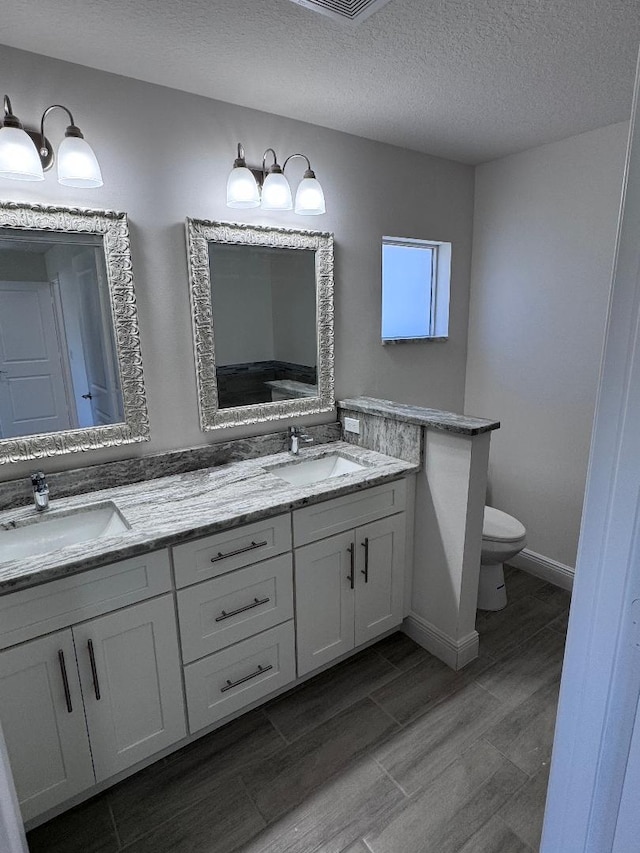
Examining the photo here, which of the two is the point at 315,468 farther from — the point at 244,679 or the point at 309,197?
the point at 309,197

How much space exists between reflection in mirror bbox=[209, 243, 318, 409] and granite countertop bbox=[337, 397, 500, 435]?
26 cm

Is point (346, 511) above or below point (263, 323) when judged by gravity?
below

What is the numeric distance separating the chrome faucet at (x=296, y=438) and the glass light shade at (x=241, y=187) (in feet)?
3.28

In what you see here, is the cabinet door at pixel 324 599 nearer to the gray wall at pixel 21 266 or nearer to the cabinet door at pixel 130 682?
the cabinet door at pixel 130 682

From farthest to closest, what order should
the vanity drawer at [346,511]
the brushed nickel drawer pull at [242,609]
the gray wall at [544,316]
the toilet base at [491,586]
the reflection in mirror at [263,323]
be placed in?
the toilet base at [491,586]
the gray wall at [544,316]
the reflection in mirror at [263,323]
the vanity drawer at [346,511]
the brushed nickel drawer pull at [242,609]

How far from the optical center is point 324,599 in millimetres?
1863

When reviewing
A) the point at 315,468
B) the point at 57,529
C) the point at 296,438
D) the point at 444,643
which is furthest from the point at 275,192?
the point at 444,643

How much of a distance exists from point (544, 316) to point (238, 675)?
7.49 feet

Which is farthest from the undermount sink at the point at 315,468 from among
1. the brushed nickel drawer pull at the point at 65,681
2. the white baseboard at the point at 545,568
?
the white baseboard at the point at 545,568

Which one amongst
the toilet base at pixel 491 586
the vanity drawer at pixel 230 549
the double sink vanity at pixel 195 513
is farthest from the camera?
the toilet base at pixel 491 586

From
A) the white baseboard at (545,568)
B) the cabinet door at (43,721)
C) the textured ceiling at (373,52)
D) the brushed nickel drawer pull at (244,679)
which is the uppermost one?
the textured ceiling at (373,52)

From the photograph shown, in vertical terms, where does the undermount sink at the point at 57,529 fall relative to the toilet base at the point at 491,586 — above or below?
above

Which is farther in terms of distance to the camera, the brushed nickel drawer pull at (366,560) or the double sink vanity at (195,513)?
the brushed nickel drawer pull at (366,560)

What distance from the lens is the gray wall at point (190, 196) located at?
1.61 m
